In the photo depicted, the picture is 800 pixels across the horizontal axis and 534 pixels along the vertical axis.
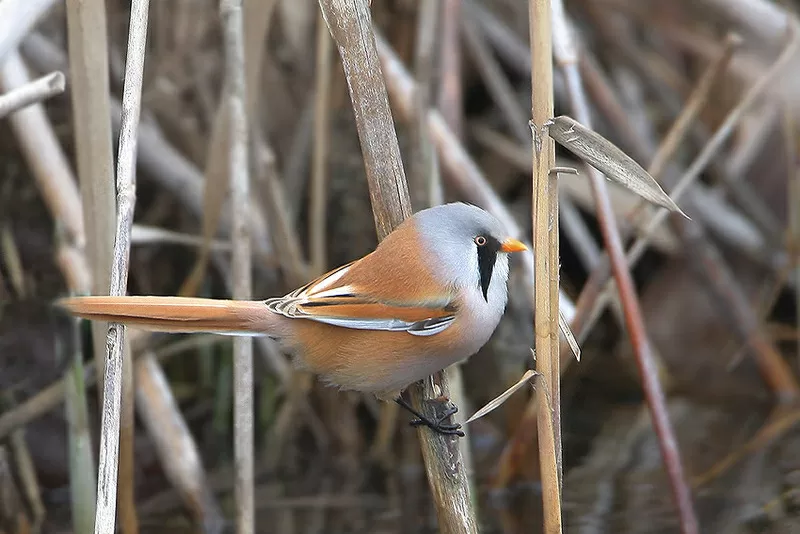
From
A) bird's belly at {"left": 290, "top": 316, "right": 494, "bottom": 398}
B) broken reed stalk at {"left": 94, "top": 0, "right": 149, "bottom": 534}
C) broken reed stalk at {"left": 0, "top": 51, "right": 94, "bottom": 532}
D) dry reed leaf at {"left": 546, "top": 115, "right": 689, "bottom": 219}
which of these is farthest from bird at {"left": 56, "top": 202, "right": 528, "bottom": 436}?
broken reed stalk at {"left": 0, "top": 51, "right": 94, "bottom": 532}

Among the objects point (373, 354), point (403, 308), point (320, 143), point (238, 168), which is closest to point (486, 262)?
point (403, 308)

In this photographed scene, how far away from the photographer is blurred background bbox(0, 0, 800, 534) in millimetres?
3252

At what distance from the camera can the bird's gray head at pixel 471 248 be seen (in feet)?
7.13

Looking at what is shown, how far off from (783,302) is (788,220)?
1.35 ft

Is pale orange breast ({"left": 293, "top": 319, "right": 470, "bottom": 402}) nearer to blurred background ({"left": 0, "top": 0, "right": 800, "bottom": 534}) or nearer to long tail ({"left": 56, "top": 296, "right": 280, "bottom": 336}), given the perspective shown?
long tail ({"left": 56, "top": 296, "right": 280, "bottom": 336})

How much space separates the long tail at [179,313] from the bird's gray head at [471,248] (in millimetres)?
408

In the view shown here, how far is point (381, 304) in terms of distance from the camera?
7.27ft

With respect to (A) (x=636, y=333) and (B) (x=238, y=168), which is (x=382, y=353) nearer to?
(B) (x=238, y=168)

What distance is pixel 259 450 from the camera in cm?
375

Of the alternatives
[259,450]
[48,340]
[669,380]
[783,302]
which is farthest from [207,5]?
[783,302]

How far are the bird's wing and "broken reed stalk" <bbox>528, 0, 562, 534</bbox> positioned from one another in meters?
0.36

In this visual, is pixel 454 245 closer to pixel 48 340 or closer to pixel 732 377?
pixel 48 340

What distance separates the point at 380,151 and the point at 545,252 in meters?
0.45

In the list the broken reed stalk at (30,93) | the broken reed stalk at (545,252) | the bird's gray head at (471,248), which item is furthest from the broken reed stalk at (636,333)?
the broken reed stalk at (30,93)
